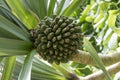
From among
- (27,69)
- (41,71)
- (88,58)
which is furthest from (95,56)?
(41,71)

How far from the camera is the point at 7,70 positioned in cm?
95

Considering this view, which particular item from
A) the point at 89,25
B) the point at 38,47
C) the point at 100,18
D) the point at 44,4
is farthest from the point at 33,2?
the point at 89,25

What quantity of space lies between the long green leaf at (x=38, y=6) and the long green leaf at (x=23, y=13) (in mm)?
21

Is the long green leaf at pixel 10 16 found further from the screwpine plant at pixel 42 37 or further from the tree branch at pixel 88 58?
the tree branch at pixel 88 58

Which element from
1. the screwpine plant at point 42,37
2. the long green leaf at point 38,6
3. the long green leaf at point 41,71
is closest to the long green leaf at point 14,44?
the screwpine plant at point 42,37

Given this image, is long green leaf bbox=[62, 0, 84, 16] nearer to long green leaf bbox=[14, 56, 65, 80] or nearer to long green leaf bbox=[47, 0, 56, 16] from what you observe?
long green leaf bbox=[47, 0, 56, 16]

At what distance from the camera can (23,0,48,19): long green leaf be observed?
0.96 metres

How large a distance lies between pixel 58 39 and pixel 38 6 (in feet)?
0.51

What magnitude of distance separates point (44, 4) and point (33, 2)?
37 mm

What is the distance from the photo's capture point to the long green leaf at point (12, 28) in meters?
0.83

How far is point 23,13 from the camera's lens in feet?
3.10

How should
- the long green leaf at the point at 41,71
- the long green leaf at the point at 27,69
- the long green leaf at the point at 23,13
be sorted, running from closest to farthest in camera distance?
1. the long green leaf at the point at 27,69
2. the long green leaf at the point at 23,13
3. the long green leaf at the point at 41,71

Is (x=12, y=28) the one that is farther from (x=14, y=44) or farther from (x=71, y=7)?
(x=71, y=7)

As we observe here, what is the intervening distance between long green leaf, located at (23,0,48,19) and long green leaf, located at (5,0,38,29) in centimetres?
2
